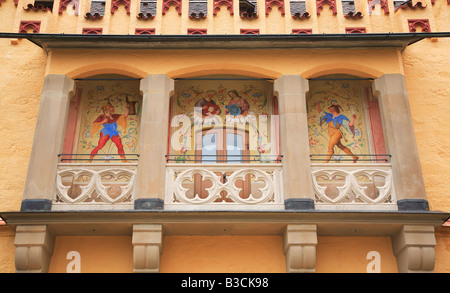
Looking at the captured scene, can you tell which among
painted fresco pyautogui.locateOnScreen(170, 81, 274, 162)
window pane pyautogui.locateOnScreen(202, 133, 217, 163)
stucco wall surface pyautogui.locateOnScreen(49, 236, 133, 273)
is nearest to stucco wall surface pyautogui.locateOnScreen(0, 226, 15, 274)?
stucco wall surface pyautogui.locateOnScreen(49, 236, 133, 273)

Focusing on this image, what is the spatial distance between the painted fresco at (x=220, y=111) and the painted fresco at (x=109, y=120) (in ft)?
2.66

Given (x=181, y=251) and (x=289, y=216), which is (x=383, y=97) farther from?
(x=181, y=251)

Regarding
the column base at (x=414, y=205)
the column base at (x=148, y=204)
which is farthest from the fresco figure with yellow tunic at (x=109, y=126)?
the column base at (x=414, y=205)

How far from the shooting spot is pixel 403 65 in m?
11.1

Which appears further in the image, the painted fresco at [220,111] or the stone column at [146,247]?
the painted fresco at [220,111]

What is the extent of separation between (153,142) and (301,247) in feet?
10.1

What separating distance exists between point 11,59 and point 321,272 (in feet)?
24.4

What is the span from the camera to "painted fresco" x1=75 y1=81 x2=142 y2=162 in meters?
10.6

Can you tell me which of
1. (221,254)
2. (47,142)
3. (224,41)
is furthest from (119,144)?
(221,254)

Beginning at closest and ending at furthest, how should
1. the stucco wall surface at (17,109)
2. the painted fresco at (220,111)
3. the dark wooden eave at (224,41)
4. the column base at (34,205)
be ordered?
the column base at (34,205)
the stucco wall surface at (17,109)
the dark wooden eave at (224,41)
the painted fresco at (220,111)

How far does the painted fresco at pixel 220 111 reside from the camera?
1075cm

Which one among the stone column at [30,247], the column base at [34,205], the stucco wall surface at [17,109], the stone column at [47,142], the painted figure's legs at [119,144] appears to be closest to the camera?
the stone column at [30,247]

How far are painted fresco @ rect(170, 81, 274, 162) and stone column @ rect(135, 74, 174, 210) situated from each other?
102 centimetres

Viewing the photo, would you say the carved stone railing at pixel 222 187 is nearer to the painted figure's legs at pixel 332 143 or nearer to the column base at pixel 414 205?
the painted figure's legs at pixel 332 143
